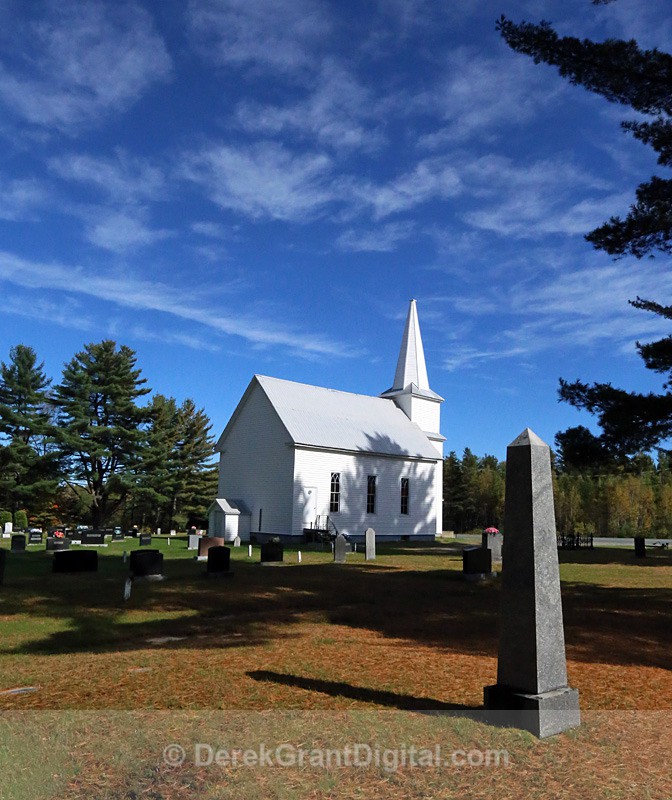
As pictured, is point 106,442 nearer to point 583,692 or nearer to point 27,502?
point 27,502

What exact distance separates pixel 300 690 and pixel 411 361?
4029cm

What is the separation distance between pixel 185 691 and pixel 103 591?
9596mm

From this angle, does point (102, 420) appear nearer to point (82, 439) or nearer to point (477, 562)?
point (82, 439)

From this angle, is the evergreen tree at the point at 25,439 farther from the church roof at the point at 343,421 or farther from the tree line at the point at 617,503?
the tree line at the point at 617,503

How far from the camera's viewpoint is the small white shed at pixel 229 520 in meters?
34.8

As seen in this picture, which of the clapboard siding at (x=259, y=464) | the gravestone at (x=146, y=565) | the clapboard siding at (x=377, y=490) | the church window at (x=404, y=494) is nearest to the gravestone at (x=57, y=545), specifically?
the clapboard siding at (x=259, y=464)

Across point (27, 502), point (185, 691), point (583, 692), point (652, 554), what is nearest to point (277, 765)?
point (185, 691)

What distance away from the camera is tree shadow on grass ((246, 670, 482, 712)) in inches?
242

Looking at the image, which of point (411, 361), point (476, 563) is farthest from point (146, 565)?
point (411, 361)

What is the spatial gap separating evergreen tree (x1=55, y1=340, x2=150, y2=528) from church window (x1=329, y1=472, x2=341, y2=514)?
18.7 m

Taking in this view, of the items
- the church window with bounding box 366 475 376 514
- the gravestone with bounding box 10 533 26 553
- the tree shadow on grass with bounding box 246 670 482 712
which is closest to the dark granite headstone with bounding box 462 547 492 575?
the tree shadow on grass with bounding box 246 670 482 712

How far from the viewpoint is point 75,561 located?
61.8ft

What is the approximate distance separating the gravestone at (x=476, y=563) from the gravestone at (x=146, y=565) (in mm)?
8327

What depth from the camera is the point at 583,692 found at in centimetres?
702
